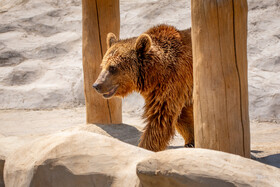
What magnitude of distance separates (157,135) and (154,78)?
658mm

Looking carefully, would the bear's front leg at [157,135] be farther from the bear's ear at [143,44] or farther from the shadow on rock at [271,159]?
the shadow on rock at [271,159]

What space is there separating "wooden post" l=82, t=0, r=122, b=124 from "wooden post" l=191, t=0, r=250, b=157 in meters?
2.28

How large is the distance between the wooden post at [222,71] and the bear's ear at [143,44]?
1.12m

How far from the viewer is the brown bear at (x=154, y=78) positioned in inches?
189

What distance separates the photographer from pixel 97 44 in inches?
230

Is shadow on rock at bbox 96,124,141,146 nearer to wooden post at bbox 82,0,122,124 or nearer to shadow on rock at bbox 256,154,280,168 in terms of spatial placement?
wooden post at bbox 82,0,122,124

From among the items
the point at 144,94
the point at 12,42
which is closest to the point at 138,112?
the point at 144,94

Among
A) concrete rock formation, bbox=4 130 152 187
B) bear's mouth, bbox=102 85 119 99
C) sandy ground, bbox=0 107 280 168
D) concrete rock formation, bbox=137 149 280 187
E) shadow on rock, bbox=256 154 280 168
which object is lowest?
sandy ground, bbox=0 107 280 168

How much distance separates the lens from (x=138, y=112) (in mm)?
8320

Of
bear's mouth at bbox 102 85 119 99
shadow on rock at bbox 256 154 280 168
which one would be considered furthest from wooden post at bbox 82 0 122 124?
shadow on rock at bbox 256 154 280 168

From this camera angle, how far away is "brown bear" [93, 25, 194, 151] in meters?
4.81

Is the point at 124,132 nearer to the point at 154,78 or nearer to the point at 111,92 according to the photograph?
the point at 111,92

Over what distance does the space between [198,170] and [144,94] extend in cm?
244

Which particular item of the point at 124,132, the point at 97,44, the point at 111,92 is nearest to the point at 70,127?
the point at 124,132
